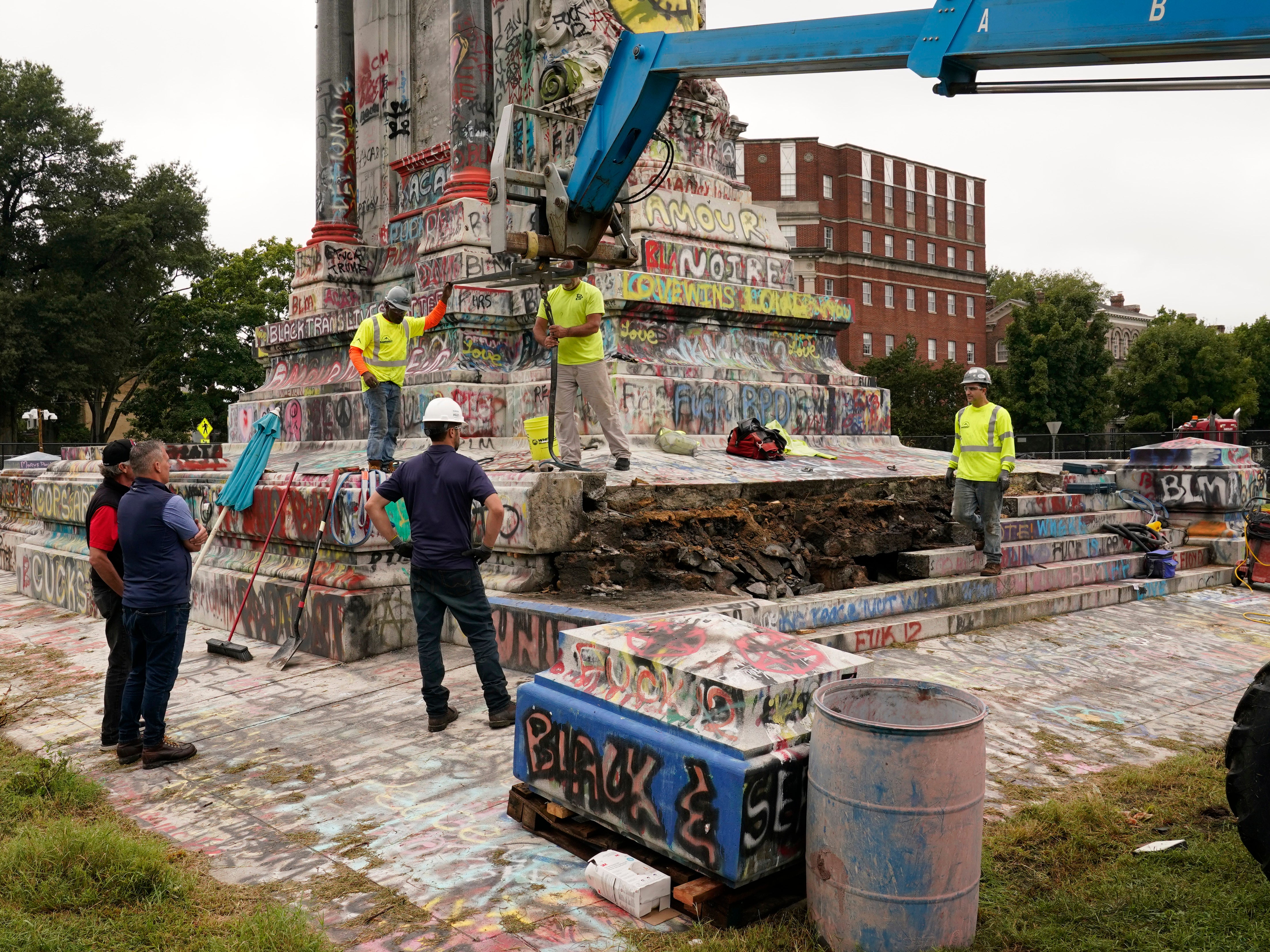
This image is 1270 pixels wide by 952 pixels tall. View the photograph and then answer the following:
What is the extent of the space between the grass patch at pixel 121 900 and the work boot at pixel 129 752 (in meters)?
0.96

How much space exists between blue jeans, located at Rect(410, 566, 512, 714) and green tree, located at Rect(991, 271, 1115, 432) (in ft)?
146

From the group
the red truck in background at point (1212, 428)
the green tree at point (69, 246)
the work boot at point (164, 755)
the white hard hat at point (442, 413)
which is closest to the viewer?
the work boot at point (164, 755)

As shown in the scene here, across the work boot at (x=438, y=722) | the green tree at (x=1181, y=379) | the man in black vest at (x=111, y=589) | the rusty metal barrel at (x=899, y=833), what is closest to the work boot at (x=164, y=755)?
the man in black vest at (x=111, y=589)

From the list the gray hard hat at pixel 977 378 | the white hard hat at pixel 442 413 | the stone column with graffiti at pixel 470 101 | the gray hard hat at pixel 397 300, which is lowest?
the white hard hat at pixel 442 413

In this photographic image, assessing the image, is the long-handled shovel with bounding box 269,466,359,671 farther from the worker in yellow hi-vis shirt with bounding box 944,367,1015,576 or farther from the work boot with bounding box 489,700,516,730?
the worker in yellow hi-vis shirt with bounding box 944,367,1015,576

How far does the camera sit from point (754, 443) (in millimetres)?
11172

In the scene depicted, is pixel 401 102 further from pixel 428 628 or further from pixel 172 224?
pixel 172 224

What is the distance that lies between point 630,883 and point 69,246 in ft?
142

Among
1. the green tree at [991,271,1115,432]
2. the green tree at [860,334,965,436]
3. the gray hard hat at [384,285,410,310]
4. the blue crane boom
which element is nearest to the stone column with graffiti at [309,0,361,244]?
the gray hard hat at [384,285,410,310]

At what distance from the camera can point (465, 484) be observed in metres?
5.62

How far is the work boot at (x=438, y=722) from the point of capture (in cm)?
567

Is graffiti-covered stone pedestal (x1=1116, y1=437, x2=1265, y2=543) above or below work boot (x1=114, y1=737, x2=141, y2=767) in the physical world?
above

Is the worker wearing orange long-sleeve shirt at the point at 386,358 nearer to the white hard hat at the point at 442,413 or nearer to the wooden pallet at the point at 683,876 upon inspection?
the white hard hat at the point at 442,413

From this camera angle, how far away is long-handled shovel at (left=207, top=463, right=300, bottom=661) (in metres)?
7.79
